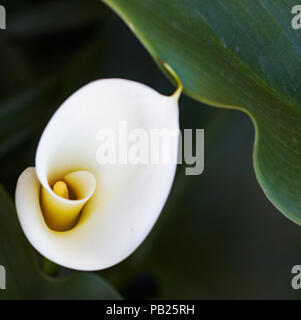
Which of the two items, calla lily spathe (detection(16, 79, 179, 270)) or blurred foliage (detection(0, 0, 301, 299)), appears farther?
blurred foliage (detection(0, 0, 301, 299))

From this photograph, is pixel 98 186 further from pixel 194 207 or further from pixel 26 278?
pixel 194 207

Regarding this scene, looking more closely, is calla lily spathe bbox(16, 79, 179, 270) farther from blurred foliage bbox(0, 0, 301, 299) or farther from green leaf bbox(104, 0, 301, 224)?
blurred foliage bbox(0, 0, 301, 299)

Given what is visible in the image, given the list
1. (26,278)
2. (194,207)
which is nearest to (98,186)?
(26,278)

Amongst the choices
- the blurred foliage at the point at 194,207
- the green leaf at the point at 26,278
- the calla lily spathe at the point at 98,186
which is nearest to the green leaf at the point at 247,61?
the calla lily spathe at the point at 98,186

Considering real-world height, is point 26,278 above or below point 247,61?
below

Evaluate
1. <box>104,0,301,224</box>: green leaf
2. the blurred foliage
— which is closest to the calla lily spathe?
<box>104,0,301,224</box>: green leaf

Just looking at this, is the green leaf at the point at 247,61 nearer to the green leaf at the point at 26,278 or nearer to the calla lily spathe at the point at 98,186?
the calla lily spathe at the point at 98,186

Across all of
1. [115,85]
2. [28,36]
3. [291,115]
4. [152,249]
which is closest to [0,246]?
[115,85]
